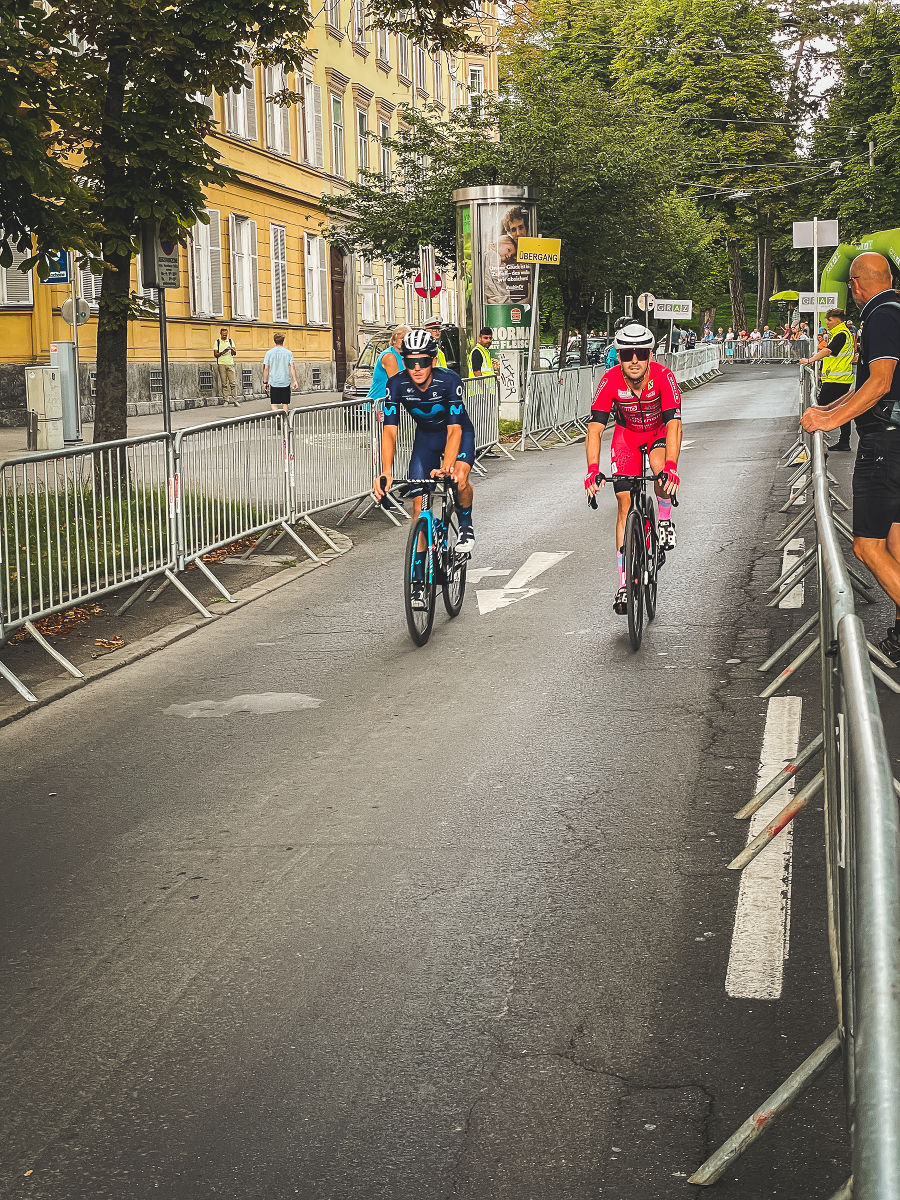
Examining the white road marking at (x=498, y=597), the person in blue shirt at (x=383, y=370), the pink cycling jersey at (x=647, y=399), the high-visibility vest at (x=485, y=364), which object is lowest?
the white road marking at (x=498, y=597)

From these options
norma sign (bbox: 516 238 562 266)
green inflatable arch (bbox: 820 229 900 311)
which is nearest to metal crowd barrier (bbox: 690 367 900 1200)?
green inflatable arch (bbox: 820 229 900 311)

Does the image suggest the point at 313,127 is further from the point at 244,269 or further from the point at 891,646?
the point at 891,646

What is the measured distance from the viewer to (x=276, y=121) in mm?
41344

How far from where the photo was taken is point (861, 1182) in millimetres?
1885

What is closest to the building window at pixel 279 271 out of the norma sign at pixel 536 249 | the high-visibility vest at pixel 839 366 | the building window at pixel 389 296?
the building window at pixel 389 296

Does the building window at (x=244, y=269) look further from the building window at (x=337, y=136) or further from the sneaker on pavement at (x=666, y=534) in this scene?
the sneaker on pavement at (x=666, y=534)

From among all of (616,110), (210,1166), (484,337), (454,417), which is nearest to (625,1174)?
(210,1166)

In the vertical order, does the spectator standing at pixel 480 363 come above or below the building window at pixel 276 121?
below

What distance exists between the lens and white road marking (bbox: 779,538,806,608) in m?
10.7

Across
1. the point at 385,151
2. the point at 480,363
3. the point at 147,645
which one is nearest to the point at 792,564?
the point at 147,645

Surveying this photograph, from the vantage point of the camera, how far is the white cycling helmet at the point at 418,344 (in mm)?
9875

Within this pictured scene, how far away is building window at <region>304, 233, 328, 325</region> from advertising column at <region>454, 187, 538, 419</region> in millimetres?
15166

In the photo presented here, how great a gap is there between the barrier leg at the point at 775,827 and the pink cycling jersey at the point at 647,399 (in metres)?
4.53

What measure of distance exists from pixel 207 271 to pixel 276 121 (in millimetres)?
7179
